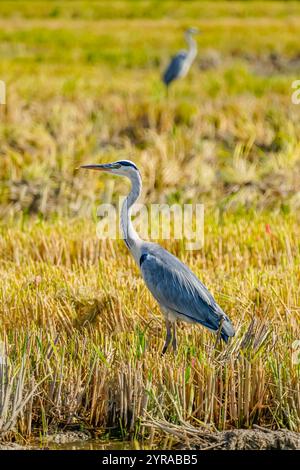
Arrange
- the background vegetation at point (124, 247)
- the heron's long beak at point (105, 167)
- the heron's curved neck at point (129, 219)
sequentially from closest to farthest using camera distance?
the background vegetation at point (124, 247), the heron's curved neck at point (129, 219), the heron's long beak at point (105, 167)

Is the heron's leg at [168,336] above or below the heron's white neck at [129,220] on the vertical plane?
below

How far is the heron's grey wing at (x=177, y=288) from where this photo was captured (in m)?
5.78

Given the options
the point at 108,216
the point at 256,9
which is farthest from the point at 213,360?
the point at 256,9

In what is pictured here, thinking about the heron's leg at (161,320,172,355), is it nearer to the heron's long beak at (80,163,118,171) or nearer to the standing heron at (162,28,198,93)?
the heron's long beak at (80,163,118,171)

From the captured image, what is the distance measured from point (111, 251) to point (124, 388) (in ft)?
10.2

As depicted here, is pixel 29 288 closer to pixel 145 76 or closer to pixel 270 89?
pixel 270 89

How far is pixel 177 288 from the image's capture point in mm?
5934

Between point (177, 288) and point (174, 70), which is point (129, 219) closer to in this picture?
point (177, 288)

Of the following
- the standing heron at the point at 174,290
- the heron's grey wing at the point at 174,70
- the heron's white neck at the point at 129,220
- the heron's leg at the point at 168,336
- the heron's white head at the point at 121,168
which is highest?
the heron's grey wing at the point at 174,70

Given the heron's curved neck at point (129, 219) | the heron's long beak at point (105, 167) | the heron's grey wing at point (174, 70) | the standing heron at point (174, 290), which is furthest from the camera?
the heron's grey wing at point (174, 70)

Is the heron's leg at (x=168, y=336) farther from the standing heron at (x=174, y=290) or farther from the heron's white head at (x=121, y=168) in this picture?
the heron's white head at (x=121, y=168)

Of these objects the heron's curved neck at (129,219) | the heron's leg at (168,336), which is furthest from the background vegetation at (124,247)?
the heron's curved neck at (129,219)

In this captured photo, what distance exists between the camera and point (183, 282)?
5957mm

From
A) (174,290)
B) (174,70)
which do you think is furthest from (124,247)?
(174,70)
